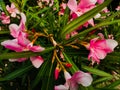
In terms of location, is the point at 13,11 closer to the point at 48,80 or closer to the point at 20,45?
the point at 48,80

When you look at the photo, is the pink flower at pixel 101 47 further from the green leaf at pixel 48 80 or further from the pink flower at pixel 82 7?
the green leaf at pixel 48 80

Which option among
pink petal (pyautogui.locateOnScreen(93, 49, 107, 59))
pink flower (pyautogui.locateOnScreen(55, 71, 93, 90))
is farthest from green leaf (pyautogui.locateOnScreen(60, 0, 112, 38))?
pink flower (pyautogui.locateOnScreen(55, 71, 93, 90))

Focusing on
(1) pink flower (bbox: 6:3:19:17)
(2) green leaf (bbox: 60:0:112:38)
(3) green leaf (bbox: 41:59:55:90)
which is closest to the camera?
(2) green leaf (bbox: 60:0:112:38)

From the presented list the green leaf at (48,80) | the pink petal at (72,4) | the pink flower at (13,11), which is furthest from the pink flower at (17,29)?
the pink flower at (13,11)

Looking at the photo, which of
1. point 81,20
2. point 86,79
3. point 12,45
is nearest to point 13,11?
point 81,20

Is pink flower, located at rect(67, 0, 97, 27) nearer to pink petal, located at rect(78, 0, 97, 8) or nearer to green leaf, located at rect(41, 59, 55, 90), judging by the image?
pink petal, located at rect(78, 0, 97, 8)

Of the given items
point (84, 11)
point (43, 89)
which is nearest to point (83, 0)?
point (84, 11)

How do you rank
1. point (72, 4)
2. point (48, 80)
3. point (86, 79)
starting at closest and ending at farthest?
point (86, 79) → point (72, 4) → point (48, 80)

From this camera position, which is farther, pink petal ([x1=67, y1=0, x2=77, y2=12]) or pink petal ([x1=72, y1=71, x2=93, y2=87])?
pink petal ([x1=67, y1=0, x2=77, y2=12])
